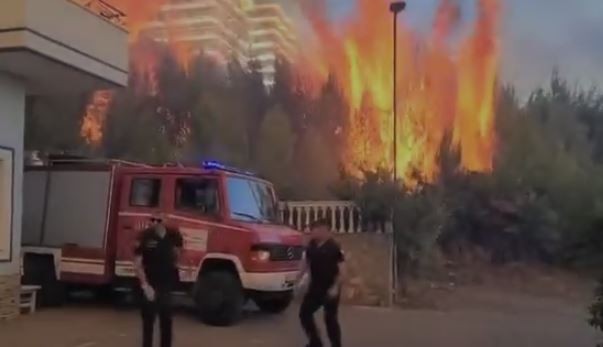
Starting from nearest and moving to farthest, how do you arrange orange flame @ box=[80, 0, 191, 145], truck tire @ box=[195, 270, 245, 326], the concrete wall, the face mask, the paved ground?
the face mask, the paved ground, truck tire @ box=[195, 270, 245, 326], the concrete wall, orange flame @ box=[80, 0, 191, 145]

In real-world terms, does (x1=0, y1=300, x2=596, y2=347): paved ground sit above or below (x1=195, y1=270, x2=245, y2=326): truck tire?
below

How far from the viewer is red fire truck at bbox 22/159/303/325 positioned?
12.4 metres

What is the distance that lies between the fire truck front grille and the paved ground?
1.04m

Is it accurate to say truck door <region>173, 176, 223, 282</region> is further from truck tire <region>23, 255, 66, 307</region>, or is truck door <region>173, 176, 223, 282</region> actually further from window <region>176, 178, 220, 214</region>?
truck tire <region>23, 255, 66, 307</region>

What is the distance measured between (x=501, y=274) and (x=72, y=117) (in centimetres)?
1419

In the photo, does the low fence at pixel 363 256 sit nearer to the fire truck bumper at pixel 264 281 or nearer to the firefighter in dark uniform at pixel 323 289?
the fire truck bumper at pixel 264 281

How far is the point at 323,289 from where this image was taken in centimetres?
929

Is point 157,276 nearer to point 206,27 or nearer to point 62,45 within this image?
point 62,45

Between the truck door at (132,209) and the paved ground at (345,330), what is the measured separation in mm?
920

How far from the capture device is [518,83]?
31.5 metres

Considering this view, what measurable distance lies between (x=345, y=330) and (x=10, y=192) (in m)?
5.58

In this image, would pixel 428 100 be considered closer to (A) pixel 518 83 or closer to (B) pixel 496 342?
(A) pixel 518 83

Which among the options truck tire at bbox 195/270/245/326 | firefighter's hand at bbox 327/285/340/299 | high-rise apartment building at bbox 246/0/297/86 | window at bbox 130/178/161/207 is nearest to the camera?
firefighter's hand at bbox 327/285/340/299

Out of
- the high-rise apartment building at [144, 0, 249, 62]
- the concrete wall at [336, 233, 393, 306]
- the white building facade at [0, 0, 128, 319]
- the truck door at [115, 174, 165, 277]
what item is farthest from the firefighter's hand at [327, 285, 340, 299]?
the high-rise apartment building at [144, 0, 249, 62]
